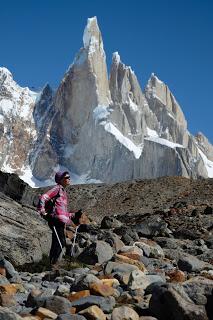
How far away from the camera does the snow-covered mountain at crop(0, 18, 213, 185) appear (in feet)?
456

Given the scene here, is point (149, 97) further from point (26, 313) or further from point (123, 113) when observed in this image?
point (26, 313)

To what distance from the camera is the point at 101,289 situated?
640 centimetres

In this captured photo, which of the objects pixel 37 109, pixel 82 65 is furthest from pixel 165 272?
pixel 37 109

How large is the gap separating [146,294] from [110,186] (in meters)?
34.8

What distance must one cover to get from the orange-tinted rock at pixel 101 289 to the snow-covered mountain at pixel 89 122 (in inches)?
4856

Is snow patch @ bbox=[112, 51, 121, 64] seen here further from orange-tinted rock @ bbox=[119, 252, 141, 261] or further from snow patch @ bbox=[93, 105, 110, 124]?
orange-tinted rock @ bbox=[119, 252, 141, 261]

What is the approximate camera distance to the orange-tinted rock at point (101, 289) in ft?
20.9

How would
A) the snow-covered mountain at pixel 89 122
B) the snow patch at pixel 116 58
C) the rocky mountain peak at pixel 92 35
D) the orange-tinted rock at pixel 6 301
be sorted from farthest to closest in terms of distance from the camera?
1. the rocky mountain peak at pixel 92 35
2. the snow patch at pixel 116 58
3. the snow-covered mountain at pixel 89 122
4. the orange-tinted rock at pixel 6 301

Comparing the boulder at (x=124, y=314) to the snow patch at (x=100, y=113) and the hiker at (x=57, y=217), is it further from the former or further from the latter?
the snow patch at (x=100, y=113)

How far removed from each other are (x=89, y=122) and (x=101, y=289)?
141652 millimetres

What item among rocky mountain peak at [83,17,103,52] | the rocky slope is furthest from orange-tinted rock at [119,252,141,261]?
rocky mountain peak at [83,17,103,52]

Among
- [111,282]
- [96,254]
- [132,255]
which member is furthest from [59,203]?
[111,282]

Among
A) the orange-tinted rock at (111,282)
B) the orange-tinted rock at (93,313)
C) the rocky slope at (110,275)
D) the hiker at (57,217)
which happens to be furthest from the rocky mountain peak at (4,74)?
the orange-tinted rock at (93,313)

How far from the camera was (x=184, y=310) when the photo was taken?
5254 millimetres
